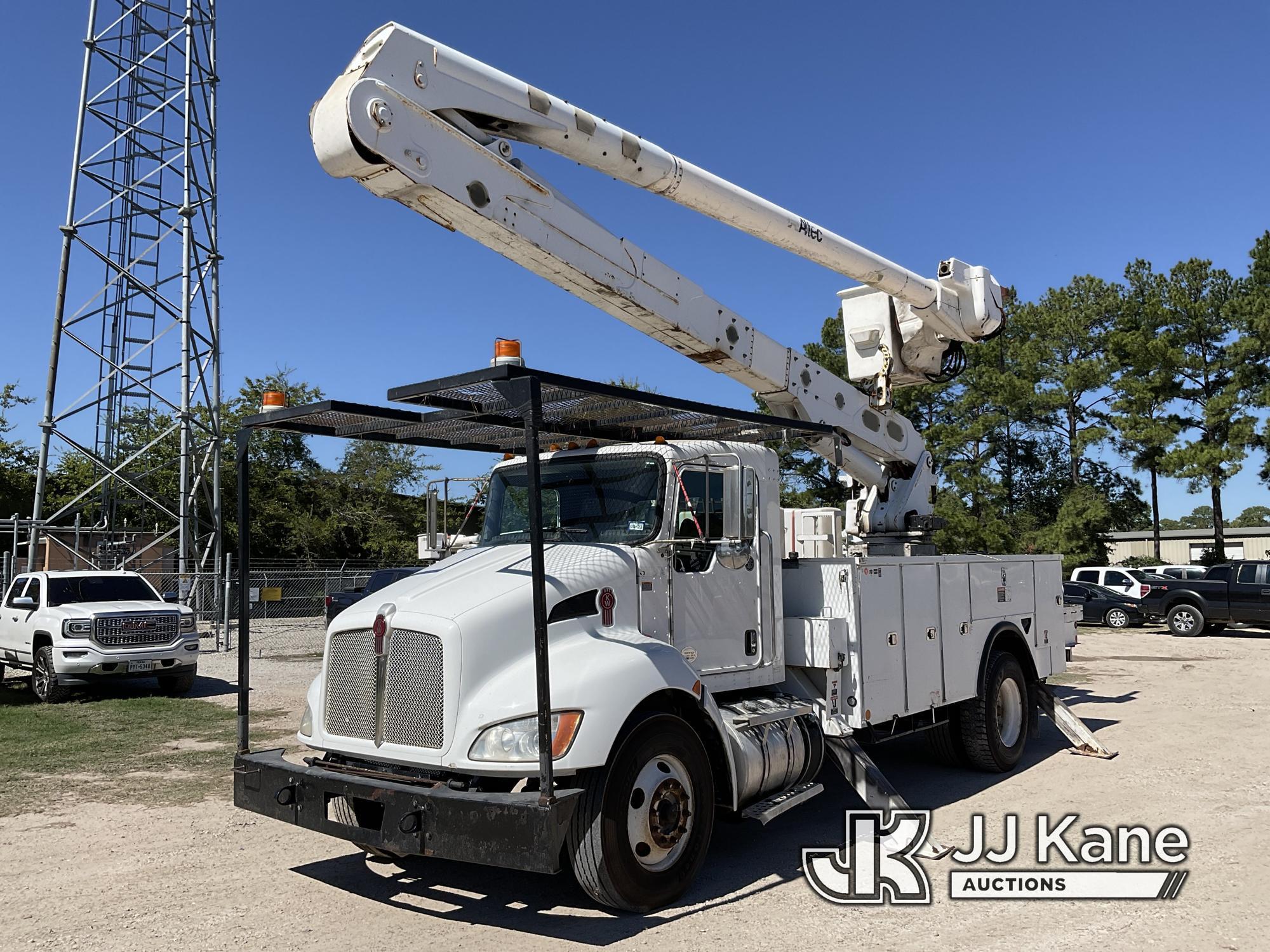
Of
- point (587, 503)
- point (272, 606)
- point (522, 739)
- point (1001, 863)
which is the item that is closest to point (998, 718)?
point (1001, 863)

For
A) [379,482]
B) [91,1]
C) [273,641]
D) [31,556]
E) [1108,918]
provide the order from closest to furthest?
[1108,918], [31,556], [91,1], [273,641], [379,482]

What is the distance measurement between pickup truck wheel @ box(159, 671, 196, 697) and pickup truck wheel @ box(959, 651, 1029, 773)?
1121 cm

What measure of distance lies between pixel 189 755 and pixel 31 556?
1151cm

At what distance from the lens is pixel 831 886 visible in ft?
19.0

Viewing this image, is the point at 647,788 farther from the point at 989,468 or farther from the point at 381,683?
the point at 989,468

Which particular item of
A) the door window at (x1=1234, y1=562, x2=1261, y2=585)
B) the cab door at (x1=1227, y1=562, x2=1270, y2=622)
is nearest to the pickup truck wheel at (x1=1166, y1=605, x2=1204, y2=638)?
the cab door at (x1=1227, y1=562, x2=1270, y2=622)

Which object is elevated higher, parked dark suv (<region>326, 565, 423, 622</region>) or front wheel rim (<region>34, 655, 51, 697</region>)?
parked dark suv (<region>326, 565, 423, 622</region>)

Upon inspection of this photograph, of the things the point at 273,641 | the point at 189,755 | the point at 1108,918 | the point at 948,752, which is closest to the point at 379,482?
the point at 273,641

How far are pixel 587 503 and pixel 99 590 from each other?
11.5 metres

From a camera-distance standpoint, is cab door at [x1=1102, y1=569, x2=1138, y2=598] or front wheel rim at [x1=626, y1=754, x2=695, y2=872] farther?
cab door at [x1=1102, y1=569, x2=1138, y2=598]

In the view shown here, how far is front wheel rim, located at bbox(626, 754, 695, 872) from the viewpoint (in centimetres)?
527

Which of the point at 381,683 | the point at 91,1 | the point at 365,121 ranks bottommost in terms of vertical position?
the point at 381,683

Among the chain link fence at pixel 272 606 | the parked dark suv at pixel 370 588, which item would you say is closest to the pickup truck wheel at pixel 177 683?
the chain link fence at pixel 272 606

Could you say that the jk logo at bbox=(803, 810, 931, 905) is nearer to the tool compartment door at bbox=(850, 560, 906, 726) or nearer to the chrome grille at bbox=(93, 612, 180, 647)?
the tool compartment door at bbox=(850, 560, 906, 726)
